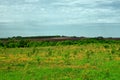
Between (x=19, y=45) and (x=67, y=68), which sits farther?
(x=19, y=45)

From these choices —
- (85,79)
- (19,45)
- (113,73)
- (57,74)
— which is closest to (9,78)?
(57,74)

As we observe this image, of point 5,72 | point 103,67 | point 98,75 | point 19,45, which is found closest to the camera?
point 98,75

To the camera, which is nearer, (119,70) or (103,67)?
(119,70)

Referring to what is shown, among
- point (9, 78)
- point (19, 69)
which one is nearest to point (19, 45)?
point (19, 69)

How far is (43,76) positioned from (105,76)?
11.3 ft

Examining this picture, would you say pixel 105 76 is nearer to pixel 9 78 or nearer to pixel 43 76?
pixel 43 76

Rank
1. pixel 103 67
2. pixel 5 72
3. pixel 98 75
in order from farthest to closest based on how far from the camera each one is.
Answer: pixel 103 67, pixel 5 72, pixel 98 75

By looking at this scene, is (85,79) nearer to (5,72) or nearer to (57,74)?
(57,74)

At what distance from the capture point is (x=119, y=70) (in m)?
20.4

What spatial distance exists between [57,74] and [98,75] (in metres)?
2.38

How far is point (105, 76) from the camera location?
18.2 meters

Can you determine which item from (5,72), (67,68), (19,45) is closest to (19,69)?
Answer: (5,72)

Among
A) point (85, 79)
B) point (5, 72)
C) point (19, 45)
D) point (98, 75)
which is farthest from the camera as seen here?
point (19, 45)

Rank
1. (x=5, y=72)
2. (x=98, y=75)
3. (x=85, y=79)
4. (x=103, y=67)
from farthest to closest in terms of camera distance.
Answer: (x=103, y=67) < (x=5, y=72) < (x=98, y=75) < (x=85, y=79)
